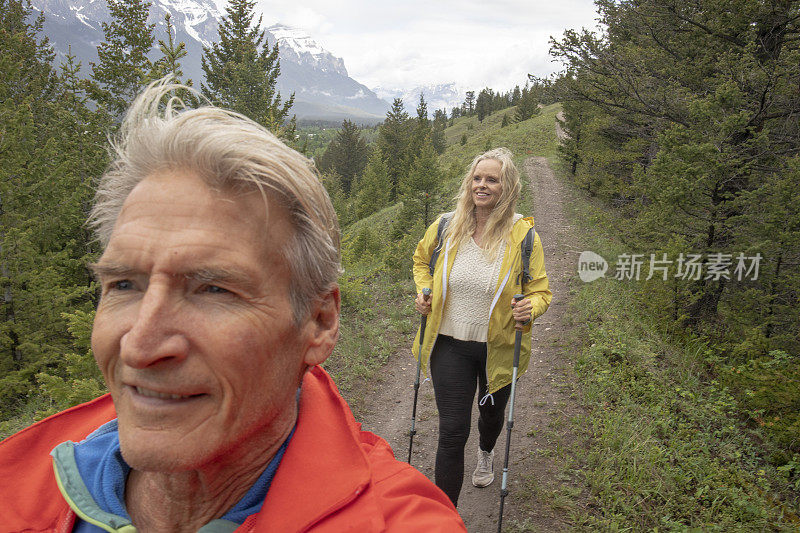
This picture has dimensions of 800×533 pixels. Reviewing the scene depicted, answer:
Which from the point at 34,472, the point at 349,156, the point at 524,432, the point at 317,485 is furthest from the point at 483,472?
the point at 349,156

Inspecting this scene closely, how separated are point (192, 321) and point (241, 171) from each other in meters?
0.41

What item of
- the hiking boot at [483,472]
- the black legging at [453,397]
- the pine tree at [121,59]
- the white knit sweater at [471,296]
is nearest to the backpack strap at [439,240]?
the white knit sweater at [471,296]

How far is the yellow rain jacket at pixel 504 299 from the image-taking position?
3.36m

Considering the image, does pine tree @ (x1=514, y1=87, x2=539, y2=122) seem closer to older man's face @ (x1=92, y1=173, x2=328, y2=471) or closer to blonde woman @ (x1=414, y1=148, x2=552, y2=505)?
blonde woman @ (x1=414, y1=148, x2=552, y2=505)

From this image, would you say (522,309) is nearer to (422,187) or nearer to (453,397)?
(453,397)

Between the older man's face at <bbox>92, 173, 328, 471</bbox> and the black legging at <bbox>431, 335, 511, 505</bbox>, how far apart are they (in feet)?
7.28

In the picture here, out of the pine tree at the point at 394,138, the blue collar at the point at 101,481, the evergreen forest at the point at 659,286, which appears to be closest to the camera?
the blue collar at the point at 101,481

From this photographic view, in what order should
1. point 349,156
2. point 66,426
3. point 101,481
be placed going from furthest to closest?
point 349,156, point 66,426, point 101,481

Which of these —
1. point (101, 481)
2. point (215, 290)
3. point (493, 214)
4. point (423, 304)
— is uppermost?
point (493, 214)

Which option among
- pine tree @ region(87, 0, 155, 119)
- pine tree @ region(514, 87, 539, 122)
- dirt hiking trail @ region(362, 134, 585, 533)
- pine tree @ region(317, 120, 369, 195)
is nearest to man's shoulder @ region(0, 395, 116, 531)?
dirt hiking trail @ region(362, 134, 585, 533)

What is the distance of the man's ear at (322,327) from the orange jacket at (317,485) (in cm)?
15

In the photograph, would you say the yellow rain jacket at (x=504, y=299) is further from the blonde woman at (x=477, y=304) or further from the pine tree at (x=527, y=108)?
the pine tree at (x=527, y=108)

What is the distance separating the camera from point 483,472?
426 cm

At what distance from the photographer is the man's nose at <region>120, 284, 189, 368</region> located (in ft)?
3.62
